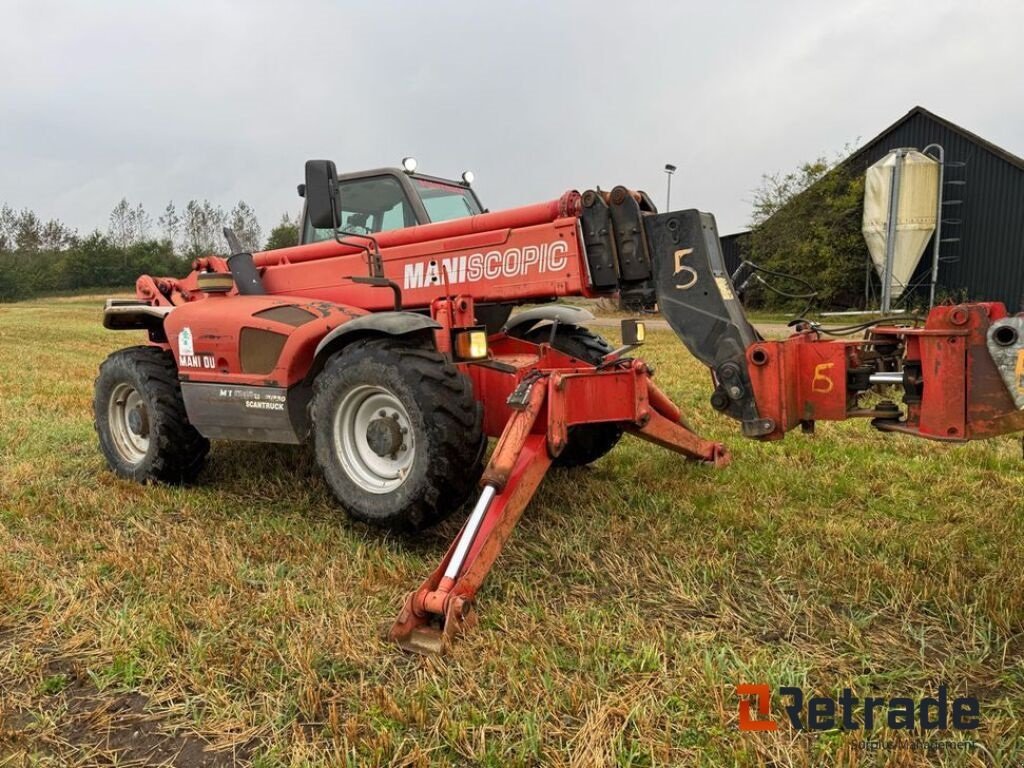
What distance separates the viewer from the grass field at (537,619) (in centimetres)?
229

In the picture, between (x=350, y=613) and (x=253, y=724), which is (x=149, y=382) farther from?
(x=253, y=724)

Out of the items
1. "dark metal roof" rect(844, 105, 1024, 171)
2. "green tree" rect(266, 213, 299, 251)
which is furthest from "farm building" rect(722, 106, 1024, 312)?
"green tree" rect(266, 213, 299, 251)

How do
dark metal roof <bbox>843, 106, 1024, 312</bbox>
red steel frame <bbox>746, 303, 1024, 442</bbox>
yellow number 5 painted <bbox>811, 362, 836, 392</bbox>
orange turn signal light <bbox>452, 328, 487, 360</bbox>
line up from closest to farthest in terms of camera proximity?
1. red steel frame <bbox>746, 303, 1024, 442</bbox>
2. yellow number 5 painted <bbox>811, 362, 836, 392</bbox>
3. orange turn signal light <bbox>452, 328, 487, 360</bbox>
4. dark metal roof <bbox>843, 106, 1024, 312</bbox>

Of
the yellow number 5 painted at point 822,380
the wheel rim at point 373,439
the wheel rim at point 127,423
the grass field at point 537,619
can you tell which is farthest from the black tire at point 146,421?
the yellow number 5 painted at point 822,380

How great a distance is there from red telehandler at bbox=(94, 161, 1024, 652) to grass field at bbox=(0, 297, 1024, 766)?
1.06ft

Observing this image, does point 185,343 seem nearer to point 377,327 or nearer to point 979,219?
point 377,327

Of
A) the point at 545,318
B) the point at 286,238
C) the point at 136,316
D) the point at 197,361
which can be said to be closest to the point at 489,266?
the point at 545,318

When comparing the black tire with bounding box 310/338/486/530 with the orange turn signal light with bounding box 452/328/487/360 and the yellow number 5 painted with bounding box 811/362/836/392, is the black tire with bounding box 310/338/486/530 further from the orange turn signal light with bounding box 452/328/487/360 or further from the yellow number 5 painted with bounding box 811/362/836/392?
the yellow number 5 painted with bounding box 811/362/836/392

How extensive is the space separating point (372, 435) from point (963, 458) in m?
3.86

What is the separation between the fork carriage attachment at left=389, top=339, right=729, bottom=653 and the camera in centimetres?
286

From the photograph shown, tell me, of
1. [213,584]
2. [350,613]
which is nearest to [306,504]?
[213,584]

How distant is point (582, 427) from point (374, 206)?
1993 millimetres

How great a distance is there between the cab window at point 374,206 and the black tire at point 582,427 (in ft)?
3.72

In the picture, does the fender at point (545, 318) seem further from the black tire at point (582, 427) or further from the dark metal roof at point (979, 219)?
the dark metal roof at point (979, 219)
